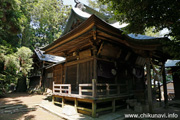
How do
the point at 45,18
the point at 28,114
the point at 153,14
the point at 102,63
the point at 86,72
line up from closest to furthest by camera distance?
the point at 153,14 → the point at 28,114 → the point at 102,63 → the point at 86,72 → the point at 45,18

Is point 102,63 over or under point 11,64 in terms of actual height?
under

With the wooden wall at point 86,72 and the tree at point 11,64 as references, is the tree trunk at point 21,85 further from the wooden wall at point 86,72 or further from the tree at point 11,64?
the wooden wall at point 86,72

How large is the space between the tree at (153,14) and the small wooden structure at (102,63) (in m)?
0.83

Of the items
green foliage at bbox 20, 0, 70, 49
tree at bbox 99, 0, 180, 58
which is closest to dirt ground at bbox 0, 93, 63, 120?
tree at bbox 99, 0, 180, 58

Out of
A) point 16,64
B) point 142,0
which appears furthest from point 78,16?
point 16,64

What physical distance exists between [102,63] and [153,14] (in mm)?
3702

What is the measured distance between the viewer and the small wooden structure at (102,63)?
17.1 ft

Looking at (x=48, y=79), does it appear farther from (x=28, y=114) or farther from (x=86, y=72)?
(x=86, y=72)

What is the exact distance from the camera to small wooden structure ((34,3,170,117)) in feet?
17.1

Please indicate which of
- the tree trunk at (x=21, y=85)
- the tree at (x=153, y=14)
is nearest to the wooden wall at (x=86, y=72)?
the tree at (x=153, y=14)

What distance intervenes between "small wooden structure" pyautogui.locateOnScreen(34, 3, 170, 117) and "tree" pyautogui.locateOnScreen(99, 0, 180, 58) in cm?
83

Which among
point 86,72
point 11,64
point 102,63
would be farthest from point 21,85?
point 102,63

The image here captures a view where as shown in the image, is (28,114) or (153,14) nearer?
(153,14)

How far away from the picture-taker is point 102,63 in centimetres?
671
